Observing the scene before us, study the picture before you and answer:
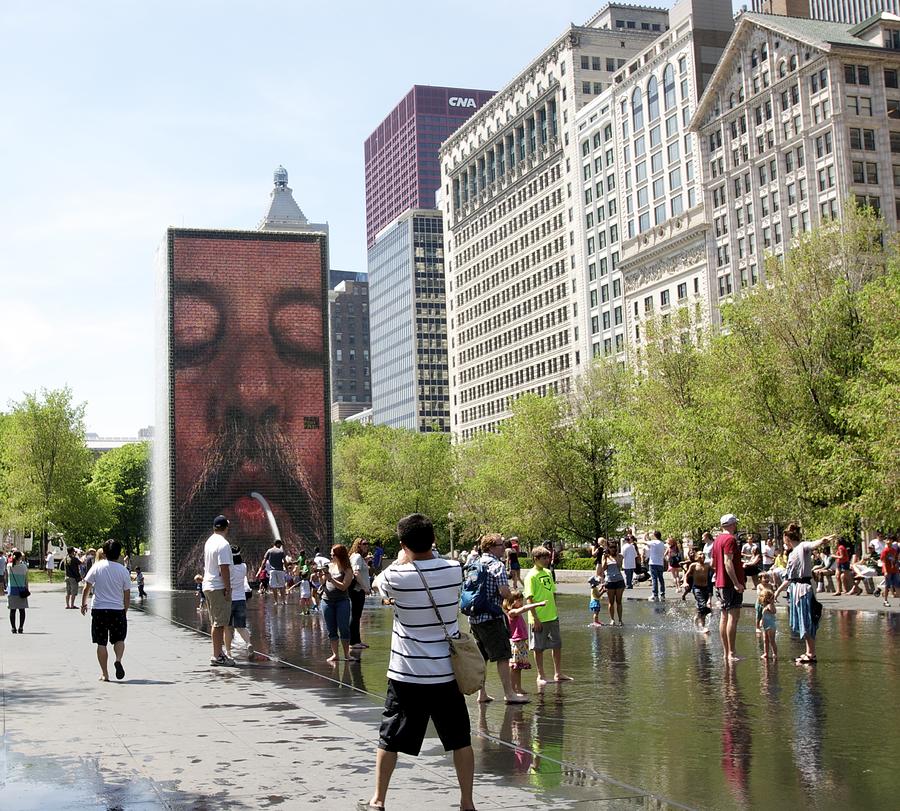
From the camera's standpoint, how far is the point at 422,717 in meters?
7.18

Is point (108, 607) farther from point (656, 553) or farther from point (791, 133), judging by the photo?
point (791, 133)

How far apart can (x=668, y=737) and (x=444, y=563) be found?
3.91 m

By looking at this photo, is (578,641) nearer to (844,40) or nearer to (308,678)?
(308,678)

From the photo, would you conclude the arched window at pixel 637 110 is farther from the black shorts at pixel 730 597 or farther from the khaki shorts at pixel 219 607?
the khaki shorts at pixel 219 607

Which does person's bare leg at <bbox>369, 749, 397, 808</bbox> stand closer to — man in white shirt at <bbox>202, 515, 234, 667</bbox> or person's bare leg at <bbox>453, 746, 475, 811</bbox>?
person's bare leg at <bbox>453, 746, 475, 811</bbox>

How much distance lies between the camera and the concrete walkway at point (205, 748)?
8047mm

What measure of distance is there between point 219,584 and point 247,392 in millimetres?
42055

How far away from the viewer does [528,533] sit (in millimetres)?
62781

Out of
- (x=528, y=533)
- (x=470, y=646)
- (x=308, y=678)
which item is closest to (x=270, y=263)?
(x=528, y=533)

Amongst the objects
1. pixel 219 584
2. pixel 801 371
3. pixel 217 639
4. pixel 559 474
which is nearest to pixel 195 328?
pixel 559 474

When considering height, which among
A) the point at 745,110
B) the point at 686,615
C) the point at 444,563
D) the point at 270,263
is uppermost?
the point at 745,110

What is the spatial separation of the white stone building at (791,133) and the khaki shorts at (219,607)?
61.0 meters

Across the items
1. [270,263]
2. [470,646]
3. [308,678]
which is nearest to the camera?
[470,646]

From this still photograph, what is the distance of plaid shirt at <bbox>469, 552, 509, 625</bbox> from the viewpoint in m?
12.4
